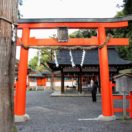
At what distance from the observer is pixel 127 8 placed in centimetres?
1510

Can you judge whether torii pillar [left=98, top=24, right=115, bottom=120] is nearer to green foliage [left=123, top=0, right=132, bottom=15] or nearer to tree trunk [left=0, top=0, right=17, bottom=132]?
green foliage [left=123, top=0, right=132, bottom=15]

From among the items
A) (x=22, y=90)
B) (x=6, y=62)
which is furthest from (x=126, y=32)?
(x=6, y=62)

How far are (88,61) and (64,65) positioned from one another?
2191 millimetres

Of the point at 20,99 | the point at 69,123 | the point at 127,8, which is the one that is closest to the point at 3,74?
the point at 69,123

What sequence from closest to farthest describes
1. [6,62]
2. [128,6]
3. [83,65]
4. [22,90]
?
[6,62]
[22,90]
[128,6]
[83,65]

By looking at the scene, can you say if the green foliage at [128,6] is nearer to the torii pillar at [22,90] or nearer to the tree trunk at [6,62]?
the torii pillar at [22,90]

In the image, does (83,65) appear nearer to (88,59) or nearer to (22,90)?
(88,59)

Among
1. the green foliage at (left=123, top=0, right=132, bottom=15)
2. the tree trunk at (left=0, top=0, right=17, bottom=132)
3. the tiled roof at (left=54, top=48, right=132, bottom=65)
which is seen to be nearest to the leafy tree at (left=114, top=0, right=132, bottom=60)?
the green foliage at (left=123, top=0, right=132, bottom=15)

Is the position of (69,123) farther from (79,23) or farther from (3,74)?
(3,74)

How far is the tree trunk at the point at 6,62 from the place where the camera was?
3.39 metres

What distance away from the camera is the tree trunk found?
3.39 meters

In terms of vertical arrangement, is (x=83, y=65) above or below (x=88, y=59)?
below

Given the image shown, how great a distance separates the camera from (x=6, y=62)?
3404mm

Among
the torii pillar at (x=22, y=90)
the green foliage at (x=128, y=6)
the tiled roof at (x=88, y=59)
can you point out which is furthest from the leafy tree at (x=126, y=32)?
the torii pillar at (x=22, y=90)
